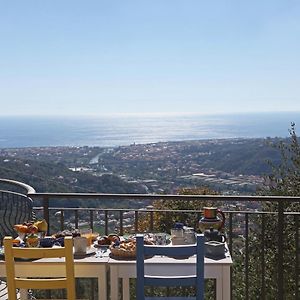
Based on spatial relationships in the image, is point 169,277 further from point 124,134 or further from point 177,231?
point 124,134

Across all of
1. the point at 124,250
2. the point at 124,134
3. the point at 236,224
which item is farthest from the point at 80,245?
the point at 124,134

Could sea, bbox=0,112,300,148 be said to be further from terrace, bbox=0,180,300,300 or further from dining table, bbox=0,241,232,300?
dining table, bbox=0,241,232,300

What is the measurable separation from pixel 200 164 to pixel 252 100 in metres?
29.8

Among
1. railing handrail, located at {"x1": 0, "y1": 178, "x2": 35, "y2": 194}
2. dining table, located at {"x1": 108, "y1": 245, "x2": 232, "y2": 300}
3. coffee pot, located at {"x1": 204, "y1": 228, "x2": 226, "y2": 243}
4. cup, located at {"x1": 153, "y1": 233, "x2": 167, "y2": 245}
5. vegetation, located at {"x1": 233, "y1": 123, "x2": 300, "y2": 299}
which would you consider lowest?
vegetation, located at {"x1": 233, "y1": 123, "x2": 300, "y2": 299}

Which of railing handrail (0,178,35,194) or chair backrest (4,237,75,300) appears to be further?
railing handrail (0,178,35,194)

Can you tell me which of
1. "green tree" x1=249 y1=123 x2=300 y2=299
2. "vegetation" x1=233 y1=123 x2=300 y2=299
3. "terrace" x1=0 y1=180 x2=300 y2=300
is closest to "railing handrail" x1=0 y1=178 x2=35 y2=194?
"terrace" x1=0 y1=180 x2=300 y2=300

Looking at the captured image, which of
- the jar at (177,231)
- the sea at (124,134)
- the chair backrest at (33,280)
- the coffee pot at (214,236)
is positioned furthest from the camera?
the sea at (124,134)

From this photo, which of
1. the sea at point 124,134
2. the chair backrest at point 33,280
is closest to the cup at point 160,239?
the chair backrest at point 33,280

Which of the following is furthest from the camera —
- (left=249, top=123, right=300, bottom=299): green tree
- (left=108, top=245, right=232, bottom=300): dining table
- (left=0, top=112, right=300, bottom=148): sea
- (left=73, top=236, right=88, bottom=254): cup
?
(left=0, top=112, right=300, bottom=148): sea

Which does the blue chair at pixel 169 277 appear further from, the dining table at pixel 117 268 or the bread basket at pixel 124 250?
the bread basket at pixel 124 250

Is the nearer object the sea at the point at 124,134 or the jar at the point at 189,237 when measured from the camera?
the jar at the point at 189,237

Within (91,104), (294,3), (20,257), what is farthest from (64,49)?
(91,104)

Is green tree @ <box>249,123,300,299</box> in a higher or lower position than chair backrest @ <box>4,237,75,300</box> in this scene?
lower

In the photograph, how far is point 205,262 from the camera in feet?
11.2
